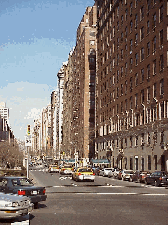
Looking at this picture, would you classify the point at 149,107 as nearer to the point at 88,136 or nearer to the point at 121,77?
the point at 121,77

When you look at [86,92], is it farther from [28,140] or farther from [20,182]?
[20,182]

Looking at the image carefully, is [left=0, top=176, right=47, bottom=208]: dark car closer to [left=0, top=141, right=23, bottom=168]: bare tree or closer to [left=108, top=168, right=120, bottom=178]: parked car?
[left=108, top=168, right=120, bottom=178]: parked car

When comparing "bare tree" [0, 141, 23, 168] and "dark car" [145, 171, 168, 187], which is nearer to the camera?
"dark car" [145, 171, 168, 187]

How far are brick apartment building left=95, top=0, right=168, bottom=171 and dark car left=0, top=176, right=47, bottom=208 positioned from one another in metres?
39.2

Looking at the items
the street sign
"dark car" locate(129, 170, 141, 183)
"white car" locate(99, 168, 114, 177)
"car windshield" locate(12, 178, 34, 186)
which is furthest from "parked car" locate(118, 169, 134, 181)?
"car windshield" locate(12, 178, 34, 186)

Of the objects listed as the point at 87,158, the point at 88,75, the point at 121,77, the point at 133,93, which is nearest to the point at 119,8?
the point at 121,77

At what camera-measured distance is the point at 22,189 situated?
714 inches

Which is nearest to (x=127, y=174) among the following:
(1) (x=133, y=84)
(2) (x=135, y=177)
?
(2) (x=135, y=177)

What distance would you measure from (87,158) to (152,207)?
95540 mm

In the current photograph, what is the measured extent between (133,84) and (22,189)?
54.8 m

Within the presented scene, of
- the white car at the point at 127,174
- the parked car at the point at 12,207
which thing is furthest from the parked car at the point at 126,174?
the parked car at the point at 12,207

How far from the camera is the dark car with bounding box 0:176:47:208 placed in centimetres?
1806

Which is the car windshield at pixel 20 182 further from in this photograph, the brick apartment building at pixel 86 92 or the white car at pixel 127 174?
the brick apartment building at pixel 86 92

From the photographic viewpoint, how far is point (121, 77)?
78.3m
